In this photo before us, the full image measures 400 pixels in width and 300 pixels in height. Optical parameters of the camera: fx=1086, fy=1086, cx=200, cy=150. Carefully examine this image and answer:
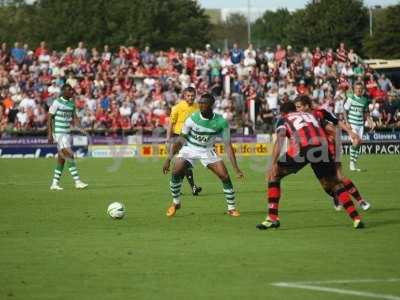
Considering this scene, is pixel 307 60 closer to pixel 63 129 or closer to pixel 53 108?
pixel 63 129

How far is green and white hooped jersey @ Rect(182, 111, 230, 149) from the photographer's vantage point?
699 inches

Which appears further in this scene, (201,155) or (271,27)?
(271,27)

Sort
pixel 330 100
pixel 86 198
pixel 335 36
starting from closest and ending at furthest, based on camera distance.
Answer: pixel 86 198 < pixel 330 100 < pixel 335 36

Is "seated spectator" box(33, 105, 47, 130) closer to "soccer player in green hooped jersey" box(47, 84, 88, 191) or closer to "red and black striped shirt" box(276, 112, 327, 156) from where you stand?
"soccer player in green hooped jersey" box(47, 84, 88, 191)

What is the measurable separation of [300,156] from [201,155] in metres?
2.83

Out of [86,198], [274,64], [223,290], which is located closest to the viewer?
[223,290]

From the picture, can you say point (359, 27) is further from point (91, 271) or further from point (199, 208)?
point (91, 271)

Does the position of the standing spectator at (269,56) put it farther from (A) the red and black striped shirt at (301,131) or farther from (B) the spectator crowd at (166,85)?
(A) the red and black striped shirt at (301,131)

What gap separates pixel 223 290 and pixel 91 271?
1.93 metres

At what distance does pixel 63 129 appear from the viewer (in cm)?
2552

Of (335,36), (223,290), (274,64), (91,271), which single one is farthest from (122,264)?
(335,36)

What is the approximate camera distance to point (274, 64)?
4666cm

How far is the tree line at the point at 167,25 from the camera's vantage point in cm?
7262

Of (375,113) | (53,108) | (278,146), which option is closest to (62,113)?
(53,108)
